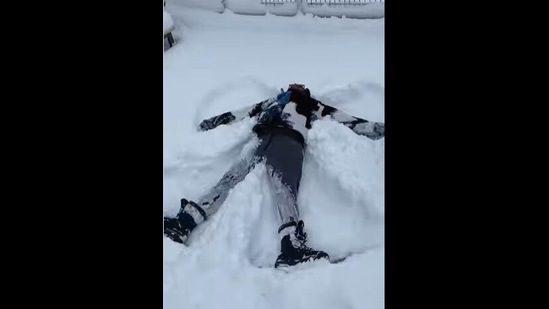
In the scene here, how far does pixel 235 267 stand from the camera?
51.3 inches

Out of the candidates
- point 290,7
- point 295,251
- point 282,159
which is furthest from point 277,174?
point 290,7

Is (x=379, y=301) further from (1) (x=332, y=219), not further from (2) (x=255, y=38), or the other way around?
(2) (x=255, y=38)

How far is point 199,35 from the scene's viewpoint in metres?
1.43

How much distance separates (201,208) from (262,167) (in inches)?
7.8

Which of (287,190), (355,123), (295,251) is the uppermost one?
(355,123)

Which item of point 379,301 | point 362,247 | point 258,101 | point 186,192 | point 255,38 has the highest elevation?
point 255,38

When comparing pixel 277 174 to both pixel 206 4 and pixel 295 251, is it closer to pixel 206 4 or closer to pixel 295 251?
pixel 295 251

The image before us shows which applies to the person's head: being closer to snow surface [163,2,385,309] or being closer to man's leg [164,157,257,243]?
snow surface [163,2,385,309]

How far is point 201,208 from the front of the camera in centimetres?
134

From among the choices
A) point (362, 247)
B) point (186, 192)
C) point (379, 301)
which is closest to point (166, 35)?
point (186, 192)

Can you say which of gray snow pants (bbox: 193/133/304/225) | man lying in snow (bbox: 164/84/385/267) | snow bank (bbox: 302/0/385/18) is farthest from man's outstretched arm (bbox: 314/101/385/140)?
snow bank (bbox: 302/0/385/18)

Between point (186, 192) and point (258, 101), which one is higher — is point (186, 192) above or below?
below
